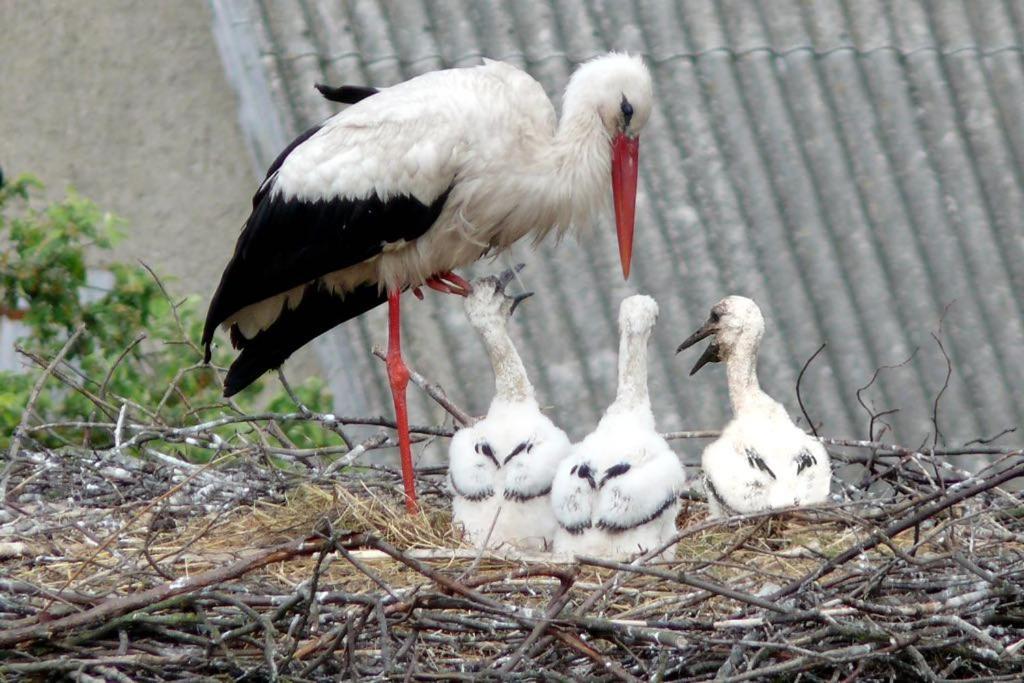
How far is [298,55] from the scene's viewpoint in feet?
17.2

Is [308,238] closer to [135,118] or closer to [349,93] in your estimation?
[349,93]

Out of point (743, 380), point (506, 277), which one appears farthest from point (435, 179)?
point (743, 380)

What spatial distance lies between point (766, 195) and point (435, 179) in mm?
1374

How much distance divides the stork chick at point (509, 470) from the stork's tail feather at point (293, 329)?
0.73m

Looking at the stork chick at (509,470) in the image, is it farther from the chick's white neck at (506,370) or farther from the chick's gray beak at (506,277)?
the chick's gray beak at (506,277)

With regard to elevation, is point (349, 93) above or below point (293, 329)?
above

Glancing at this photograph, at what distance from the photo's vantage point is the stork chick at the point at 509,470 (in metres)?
3.95

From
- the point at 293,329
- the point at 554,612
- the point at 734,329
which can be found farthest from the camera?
the point at 293,329

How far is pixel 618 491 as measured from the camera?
3.73 m

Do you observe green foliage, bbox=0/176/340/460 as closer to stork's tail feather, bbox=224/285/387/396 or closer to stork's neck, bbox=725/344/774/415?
stork's tail feather, bbox=224/285/387/396

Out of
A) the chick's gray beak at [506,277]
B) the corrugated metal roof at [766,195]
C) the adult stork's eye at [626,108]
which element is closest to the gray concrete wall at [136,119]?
the corrugated metal roof at [766,195]

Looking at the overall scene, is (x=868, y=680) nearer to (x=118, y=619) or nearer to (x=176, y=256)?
(x=118, y=619)

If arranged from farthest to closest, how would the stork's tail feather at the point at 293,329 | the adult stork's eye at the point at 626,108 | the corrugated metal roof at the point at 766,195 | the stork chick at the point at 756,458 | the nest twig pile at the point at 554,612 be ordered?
the corrugated metal roof at the point at 766,195 → the stork's tail feather at the point at 293,329 → the adult stork's eye at the point at 626,108 → the stork chick at the point at 756,458 → the nest twig pile at the point at 554,612

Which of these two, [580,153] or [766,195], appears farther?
[766,195]
